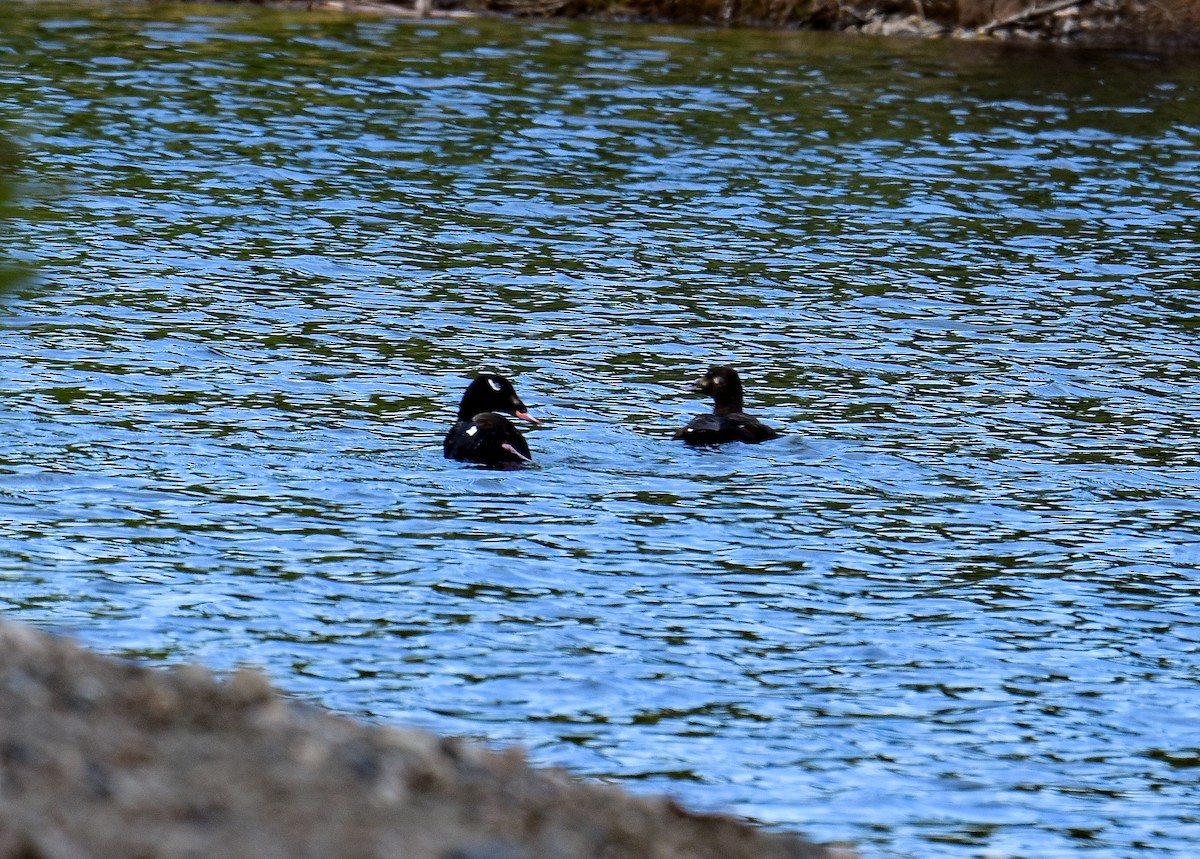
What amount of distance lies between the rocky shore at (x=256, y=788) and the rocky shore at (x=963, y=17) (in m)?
35.7

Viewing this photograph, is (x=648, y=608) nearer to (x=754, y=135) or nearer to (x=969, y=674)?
(x=969, y=674)

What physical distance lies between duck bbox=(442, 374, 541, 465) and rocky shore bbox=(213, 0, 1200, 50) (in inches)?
1075

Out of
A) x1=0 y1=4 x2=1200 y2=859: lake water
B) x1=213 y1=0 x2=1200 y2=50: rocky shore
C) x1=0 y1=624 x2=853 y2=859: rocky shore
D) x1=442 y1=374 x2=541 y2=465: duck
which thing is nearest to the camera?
x1=0 y1=624 x2=853 y2=859: rocky shore

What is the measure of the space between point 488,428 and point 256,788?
8674 millimetres

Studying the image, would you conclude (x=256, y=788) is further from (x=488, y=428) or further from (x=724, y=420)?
(x=724, y=420)

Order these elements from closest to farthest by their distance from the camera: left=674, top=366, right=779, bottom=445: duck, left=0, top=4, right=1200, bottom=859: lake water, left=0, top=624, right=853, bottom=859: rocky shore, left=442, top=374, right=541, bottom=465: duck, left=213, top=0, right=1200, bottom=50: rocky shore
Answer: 1. left=0, top=624, right=853, bottom=859: rocky shore
2. left=0, top=4, right=1200, bottom=859: lake water
3. left=442, top=374, right=541, bottom=465: duck
4. left=674, top=366, right=779, bottom=445: duck
5. left=213, top=0, right=1200, bottom=50: rocky shore

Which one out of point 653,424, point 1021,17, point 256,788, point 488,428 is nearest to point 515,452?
point 488,428

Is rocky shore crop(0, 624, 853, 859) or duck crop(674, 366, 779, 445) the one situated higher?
rocky shore crop(0, 624, 853, 859)

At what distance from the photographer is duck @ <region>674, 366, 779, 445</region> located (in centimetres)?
1669

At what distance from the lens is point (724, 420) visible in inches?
660

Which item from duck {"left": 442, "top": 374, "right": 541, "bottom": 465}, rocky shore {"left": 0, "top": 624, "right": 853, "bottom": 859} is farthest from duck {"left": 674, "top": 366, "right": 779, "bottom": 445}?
rocky shore {"left": 0, "top": 624, "right": 853, "bottom": 859}

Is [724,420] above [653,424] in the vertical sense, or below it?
above

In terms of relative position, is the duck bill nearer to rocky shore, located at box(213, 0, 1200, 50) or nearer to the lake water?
the lake water

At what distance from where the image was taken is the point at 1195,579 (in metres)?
14.0
